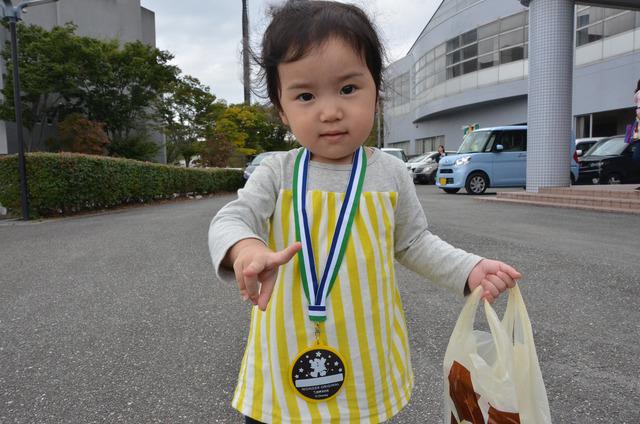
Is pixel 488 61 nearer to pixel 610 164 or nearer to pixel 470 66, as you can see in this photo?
pixel 470 66

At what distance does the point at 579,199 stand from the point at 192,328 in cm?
859

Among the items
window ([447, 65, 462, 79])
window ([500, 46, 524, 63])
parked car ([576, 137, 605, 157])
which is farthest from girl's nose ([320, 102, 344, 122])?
window ([447, 65, 462, 79])

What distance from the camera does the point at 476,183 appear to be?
42.8ft

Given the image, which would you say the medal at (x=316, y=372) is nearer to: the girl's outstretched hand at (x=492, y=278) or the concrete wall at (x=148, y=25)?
the girl's outstretched hand at (x=492, y=278)

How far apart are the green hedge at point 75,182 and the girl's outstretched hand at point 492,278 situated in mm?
10703

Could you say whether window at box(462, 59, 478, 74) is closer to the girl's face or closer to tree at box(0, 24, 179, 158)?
tree at box(0, 24, 179, 158)

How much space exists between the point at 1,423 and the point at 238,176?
1872cm

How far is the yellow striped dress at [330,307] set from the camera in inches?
46.6

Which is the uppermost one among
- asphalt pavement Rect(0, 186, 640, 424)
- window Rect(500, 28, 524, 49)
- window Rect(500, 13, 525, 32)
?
window Rect(500, 13, 525, 32)

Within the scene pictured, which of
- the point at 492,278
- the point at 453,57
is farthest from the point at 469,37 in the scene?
the point at 492,278

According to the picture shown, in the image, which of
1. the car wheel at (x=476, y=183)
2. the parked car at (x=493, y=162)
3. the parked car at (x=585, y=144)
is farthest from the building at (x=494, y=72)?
the parked car at (x=585, y=144)

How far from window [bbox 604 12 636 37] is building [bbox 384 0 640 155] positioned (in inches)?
1.4

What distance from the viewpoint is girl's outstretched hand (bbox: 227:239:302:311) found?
2.92ft

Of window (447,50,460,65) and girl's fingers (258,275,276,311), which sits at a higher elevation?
window (447,50,460,65)
